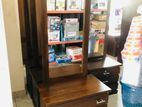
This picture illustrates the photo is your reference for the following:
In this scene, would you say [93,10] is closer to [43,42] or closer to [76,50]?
[76,50]

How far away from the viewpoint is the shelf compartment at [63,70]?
1919 millimetres

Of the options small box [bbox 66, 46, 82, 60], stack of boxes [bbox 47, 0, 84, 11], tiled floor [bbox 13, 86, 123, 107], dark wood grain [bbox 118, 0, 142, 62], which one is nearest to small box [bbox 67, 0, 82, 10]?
stack of boxes [bbox 47, 0, 84, 11]

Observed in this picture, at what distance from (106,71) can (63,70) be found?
729 mm

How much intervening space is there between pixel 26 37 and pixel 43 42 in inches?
41.7

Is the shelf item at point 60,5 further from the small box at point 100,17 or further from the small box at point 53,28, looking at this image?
the small box at point 100,17

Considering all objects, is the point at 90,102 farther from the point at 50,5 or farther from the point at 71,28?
the point at 50,5

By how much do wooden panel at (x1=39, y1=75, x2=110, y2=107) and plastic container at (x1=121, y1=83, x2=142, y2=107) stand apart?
0.82 feet

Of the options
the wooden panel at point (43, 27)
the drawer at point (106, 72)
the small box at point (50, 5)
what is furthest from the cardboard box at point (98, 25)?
the wooden panel at point (43, 27)

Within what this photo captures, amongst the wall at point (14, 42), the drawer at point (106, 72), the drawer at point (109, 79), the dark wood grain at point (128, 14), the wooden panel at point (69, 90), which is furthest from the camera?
the dark wood grain at point (128, 14)

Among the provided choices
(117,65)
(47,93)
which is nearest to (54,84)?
(47,93)

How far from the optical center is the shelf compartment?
192cm

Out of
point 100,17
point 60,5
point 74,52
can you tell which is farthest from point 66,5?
point 100,17

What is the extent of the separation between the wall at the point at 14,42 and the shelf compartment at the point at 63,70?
703 mm

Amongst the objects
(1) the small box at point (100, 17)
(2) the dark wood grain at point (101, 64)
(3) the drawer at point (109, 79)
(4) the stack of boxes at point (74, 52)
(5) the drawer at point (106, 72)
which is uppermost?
(1) the small box at point (100, 17)
